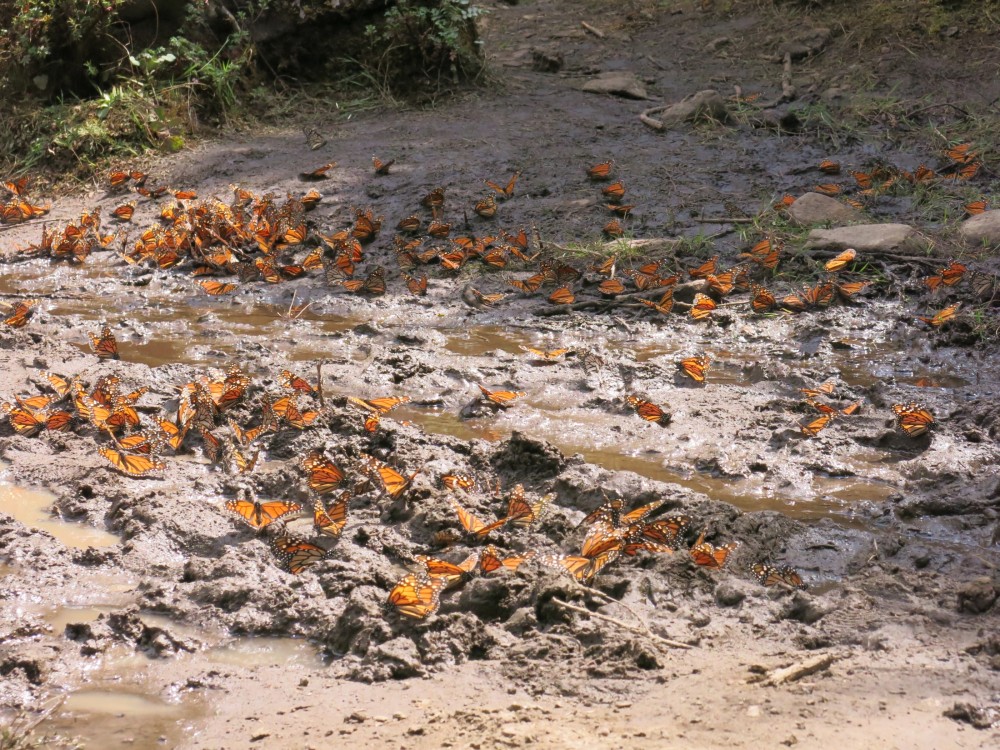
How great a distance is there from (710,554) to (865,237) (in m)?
3.84

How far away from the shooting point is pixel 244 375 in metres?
4.91

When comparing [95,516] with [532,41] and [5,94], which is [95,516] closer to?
[5,94]

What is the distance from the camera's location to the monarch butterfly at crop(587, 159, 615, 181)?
24.5 ft

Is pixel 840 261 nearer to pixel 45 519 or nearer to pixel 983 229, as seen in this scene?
pixel 983 229

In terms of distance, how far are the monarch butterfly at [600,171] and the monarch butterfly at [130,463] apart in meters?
4.39

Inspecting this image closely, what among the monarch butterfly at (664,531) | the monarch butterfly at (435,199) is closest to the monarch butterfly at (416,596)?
the monarch butterfly at (664,531)

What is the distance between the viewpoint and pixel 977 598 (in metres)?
3.00

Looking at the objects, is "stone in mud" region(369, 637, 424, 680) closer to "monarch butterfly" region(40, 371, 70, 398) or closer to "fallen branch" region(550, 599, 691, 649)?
"fallen branch" region(550, 599, 691, 649)

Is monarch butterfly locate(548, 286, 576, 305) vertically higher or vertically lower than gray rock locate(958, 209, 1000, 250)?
lower

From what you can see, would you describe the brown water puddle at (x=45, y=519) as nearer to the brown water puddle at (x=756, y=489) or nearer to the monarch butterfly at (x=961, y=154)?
the brown water puddle at (x=756, y=489)

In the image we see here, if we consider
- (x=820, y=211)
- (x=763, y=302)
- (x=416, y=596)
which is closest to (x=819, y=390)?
(x=763, y=302)

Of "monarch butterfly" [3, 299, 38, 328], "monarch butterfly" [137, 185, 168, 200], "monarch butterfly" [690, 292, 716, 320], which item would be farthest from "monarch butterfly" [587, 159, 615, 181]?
"monarch butterfly" [3, 299, 38, 328]

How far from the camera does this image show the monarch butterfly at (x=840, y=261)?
6.23 meters

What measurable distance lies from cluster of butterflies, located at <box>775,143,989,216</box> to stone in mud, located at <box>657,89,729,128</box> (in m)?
1.18
